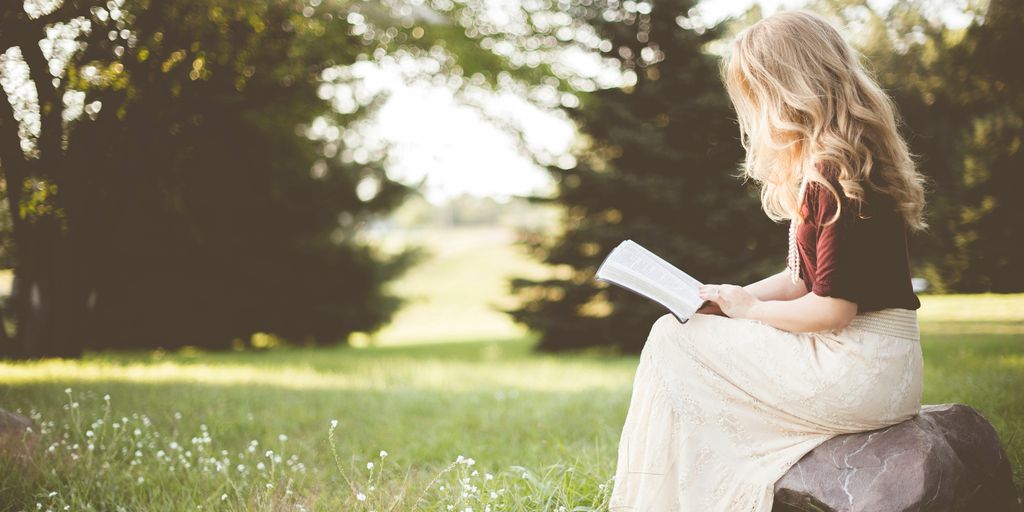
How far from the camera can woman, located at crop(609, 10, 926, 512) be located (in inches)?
91.6

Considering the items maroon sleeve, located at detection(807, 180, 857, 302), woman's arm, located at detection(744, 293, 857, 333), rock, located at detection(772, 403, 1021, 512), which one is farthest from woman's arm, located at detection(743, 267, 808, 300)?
rock, located at detection(772, 403, 1021, 512)

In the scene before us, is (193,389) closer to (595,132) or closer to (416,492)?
(416,492)

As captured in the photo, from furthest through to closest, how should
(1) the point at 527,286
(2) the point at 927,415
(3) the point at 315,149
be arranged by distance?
(3) the point at 315,149
(1) the point at 527,286
(2) the point at 927,415

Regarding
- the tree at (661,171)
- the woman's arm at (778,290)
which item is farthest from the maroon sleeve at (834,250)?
the tree at (661,171)

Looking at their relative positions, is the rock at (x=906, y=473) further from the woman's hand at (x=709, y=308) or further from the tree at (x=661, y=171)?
the tree at (x=661, y=171)

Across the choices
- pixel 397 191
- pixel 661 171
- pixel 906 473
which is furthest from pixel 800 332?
pixel 397 191

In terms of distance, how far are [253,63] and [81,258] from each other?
224cm

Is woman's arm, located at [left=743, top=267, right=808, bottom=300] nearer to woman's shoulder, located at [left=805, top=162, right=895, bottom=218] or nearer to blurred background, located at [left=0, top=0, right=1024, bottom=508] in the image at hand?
woman's shoulder, located at [left=805, top=162, right=895, bottom=218]

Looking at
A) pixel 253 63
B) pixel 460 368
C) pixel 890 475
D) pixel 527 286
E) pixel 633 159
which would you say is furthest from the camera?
pixel 527 286

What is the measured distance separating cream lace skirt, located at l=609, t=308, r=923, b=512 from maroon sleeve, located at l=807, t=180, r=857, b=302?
8.1 inches

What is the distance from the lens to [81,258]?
5.92m

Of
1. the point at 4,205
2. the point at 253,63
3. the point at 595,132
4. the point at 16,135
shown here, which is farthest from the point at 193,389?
the point at 595,132

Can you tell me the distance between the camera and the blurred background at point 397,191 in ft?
15.6

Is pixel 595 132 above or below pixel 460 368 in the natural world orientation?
above
